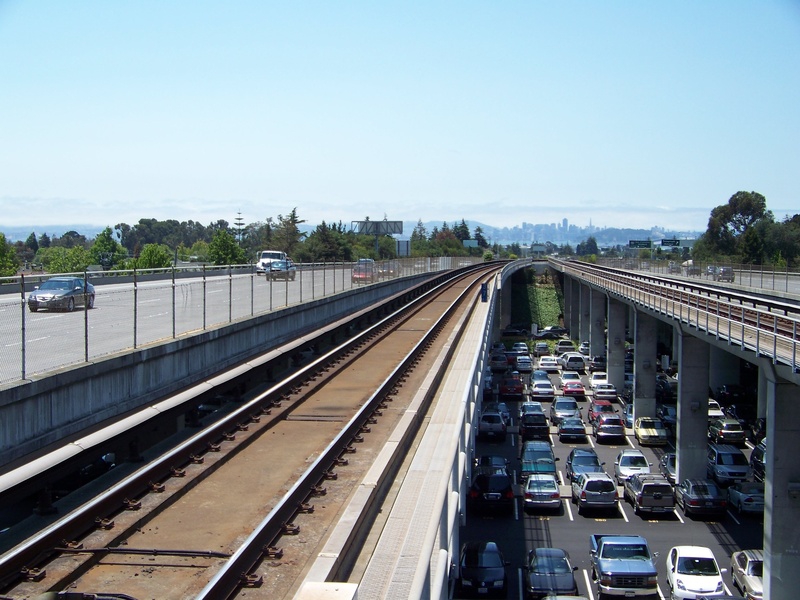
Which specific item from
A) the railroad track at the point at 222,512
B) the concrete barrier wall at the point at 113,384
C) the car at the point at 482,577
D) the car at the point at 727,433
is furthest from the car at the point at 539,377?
the railroad track at the point at 222,512

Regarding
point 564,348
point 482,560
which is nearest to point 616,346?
point 564,348

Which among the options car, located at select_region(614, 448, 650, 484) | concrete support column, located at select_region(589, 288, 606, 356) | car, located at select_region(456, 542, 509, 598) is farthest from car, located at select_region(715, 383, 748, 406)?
car, located at select_region(456, 542, 509, 598)

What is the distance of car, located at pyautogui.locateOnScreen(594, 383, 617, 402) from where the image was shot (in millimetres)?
50375

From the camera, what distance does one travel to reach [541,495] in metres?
25.7

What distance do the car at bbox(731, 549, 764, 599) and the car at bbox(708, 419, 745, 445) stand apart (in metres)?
17.4

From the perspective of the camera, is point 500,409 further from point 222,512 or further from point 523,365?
point 222,512

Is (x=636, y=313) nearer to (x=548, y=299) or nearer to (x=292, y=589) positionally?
(x=292, y=589)

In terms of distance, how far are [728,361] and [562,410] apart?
18332 millimetres

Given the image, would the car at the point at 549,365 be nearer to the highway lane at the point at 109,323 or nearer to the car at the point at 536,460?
the car at the point at 536,460

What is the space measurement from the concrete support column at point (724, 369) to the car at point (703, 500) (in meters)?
28.4

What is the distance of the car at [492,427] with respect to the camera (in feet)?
116

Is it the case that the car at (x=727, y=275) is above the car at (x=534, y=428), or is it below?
above

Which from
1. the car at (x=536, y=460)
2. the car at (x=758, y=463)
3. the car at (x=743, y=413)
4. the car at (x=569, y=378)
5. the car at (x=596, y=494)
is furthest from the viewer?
the car at (x=569, y=378)

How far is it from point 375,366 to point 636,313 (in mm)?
25990
